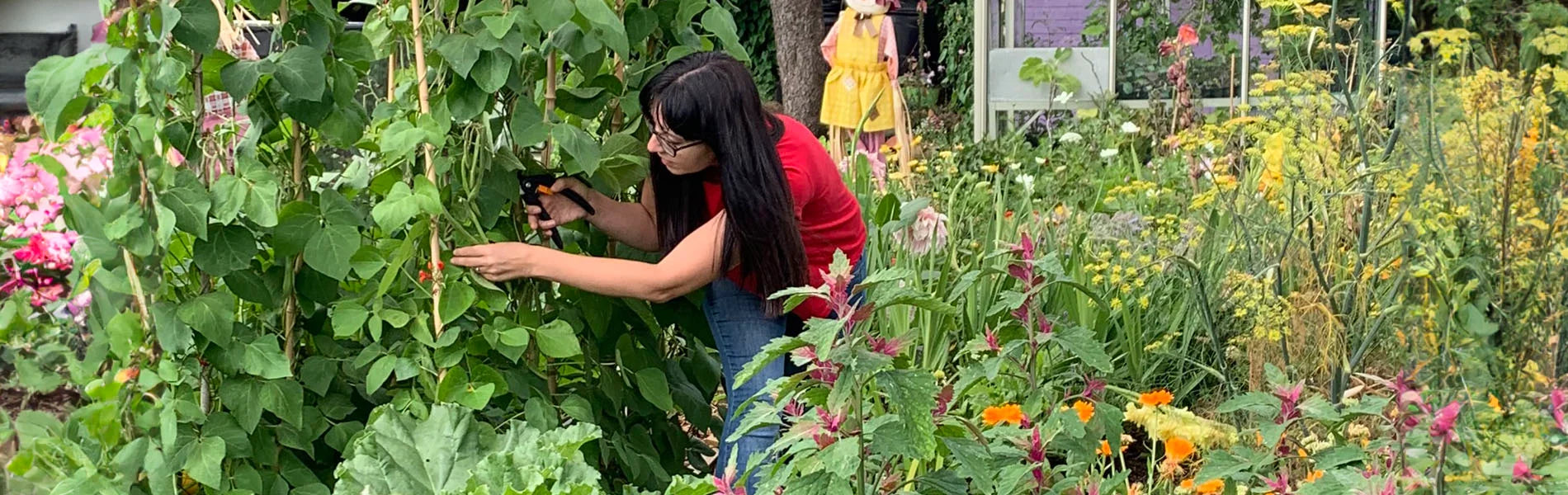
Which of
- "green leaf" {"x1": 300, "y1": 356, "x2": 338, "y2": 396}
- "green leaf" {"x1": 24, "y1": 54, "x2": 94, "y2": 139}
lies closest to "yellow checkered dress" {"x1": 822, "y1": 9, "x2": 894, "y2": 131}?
"green leaf" {"x1": 300, "y1": 356, "x2": 338, "y2": 396}

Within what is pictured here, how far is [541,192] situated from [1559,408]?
148cm

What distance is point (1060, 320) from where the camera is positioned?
11.1ft

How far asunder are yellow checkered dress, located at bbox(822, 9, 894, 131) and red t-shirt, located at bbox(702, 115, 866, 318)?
4.57 meters

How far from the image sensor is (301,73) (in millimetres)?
1968

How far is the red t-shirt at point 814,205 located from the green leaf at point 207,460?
80 cm

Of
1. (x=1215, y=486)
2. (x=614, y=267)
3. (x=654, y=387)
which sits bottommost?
(x=1215, y=486)

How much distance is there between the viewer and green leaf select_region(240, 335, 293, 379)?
2.05m

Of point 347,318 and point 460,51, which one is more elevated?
point 460,51

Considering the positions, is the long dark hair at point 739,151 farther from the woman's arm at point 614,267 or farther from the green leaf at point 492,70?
the green leaf at point 492,70

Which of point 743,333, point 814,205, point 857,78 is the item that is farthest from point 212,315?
point 857,78

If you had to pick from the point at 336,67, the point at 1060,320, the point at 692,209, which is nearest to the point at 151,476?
the point at 336,67

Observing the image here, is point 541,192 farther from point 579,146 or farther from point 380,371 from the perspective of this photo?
point 380,371

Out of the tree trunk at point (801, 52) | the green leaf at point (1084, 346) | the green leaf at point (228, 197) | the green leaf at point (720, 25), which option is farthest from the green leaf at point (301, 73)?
the tree trunk at point (801, 52)

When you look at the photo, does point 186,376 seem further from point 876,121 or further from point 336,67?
point 876,121
